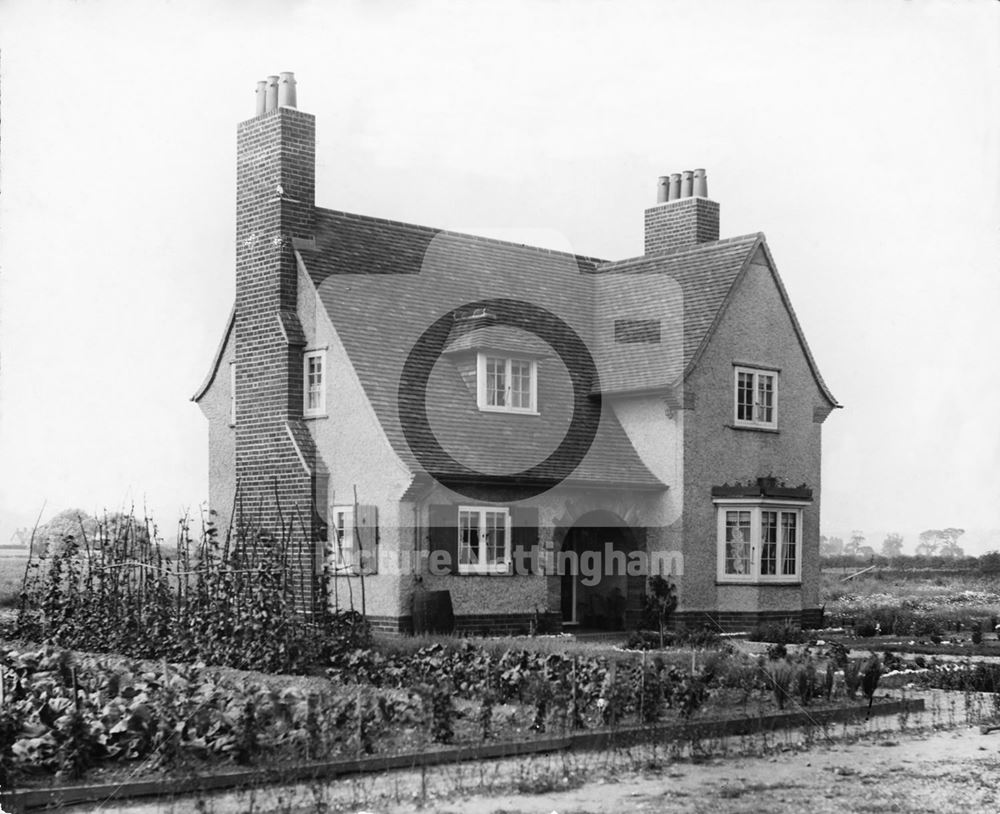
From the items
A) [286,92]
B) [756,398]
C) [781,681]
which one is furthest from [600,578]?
[781,681]

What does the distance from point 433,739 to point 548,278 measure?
18854 millimetres

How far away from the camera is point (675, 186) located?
33344 mm

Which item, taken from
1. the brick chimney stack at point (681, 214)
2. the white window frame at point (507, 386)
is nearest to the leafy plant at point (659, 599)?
the white window frame at point (507, 386)

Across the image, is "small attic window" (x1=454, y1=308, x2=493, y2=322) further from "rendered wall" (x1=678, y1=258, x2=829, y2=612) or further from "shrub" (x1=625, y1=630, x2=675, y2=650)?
"shrub" (x1=625, y1=630, x2=675, y2=650)

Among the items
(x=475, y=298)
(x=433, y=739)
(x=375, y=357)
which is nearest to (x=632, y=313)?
(x=475, y=298)

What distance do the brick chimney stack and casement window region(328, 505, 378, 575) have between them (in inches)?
464

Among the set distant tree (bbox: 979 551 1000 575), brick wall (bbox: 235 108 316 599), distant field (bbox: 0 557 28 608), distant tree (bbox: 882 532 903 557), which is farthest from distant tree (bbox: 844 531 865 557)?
brick wall (bbox: 235 108 316 599)

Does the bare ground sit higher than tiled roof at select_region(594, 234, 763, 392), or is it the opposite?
tiled roof at select_region(594, 234, 763, 392)

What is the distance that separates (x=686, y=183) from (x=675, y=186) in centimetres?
34

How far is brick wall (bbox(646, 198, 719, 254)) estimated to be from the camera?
108ft

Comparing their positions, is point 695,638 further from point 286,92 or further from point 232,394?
point 286,92

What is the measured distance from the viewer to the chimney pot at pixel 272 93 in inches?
1055

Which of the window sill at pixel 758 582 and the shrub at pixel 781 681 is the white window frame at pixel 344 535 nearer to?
the window sill at pixel 758 582

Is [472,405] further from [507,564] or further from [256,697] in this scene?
[256,697]
